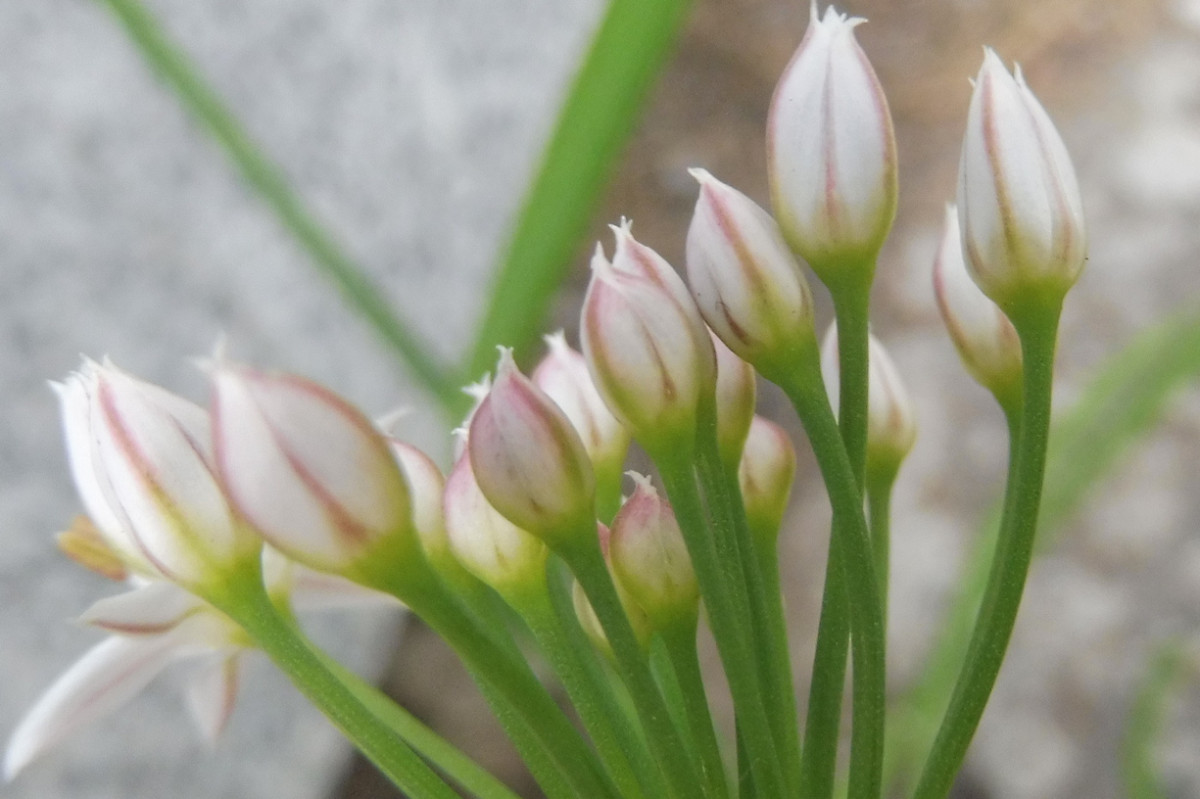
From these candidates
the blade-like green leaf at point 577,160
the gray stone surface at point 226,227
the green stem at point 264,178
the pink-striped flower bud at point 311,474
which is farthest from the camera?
the gray stone surface at point 226,227

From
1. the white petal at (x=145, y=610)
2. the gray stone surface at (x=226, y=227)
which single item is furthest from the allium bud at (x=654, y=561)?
the gray stone surface at (x=226, y=227)

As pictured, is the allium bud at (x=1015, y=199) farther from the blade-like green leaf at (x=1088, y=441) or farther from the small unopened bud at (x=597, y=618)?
the blade-like green leaf at (x=1088, y=441)

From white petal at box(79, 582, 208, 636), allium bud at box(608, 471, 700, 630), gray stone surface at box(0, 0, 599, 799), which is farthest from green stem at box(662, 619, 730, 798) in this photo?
gray stone surface at box(0, 0, 599, 799)

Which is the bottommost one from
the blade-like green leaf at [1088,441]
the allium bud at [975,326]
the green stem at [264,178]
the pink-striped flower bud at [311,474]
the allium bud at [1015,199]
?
the blade-like green leaf at [1088,441]

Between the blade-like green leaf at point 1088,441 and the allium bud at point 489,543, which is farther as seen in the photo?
the blade-like green leaf at point 1088,441

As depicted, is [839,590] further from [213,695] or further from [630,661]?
[213,695]

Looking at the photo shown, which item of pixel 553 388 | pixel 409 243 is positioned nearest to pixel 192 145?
pixel 409 243
